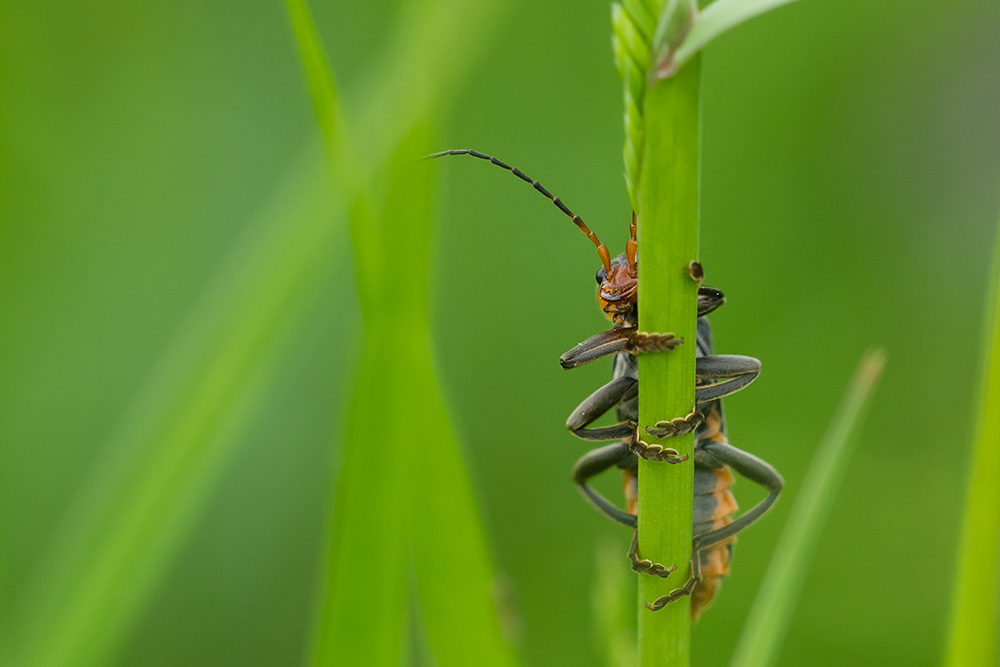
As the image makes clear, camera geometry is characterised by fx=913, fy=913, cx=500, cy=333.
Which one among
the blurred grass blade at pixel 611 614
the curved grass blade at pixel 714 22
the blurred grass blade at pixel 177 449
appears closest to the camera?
the curved grass blade at pixel 714 22

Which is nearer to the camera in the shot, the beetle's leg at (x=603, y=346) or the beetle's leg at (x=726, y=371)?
the beetle's leg at (x=603, y=346)

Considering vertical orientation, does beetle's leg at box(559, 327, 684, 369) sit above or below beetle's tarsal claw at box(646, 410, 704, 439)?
above

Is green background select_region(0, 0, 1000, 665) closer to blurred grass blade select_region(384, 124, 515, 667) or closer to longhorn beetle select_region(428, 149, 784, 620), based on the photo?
longhorn beetle select_region(428, 149, 784, 620)

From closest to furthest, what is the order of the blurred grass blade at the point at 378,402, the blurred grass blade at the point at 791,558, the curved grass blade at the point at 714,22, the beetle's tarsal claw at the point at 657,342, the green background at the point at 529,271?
the curved grass blade at the point at 714,22, the beetle's tarsal claw at the point at 657,342, the blurred grass blade at the point at 378,402, the blurred grass blade at the point at 791,558, the green background at the point at 529,271

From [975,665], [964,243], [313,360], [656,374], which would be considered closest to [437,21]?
[656,374]

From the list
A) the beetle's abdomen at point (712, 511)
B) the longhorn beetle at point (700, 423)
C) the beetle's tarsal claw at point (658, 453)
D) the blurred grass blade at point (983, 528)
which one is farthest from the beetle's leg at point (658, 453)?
the beetle's abdomen at point (712, 511)

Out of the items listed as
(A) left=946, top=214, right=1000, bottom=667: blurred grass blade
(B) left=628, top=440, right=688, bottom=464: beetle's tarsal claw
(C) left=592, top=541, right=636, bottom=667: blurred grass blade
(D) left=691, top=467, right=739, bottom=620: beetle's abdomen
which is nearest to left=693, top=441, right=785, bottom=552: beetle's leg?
(D) left=691, top=467, right=739, bottom=620: beetle's abdomen

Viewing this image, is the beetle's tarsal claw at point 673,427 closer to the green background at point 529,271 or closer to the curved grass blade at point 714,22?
the curved grass blade at point 714,22
